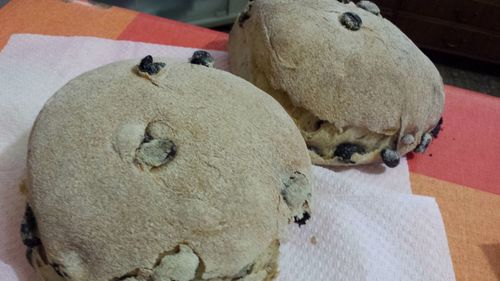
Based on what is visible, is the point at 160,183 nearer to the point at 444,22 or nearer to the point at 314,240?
the point at 314,240

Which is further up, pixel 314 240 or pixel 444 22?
pixel 314 240

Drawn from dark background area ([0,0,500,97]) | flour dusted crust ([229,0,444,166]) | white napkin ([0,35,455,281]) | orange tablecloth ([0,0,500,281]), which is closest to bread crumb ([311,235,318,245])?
white napkin ([0,35,455,281])

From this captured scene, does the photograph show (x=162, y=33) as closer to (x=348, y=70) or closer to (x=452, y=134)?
(x=348, y=70)

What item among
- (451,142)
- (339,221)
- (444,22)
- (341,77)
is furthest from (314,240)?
(444,22)

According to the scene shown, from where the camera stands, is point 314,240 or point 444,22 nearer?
point 314,240

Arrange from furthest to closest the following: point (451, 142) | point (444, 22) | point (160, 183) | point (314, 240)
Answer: point (444, 22)
point (451, 142)
point (314, 240)
point (160, 183)

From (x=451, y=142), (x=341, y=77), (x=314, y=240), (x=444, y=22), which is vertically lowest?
(x=444, y=22)
